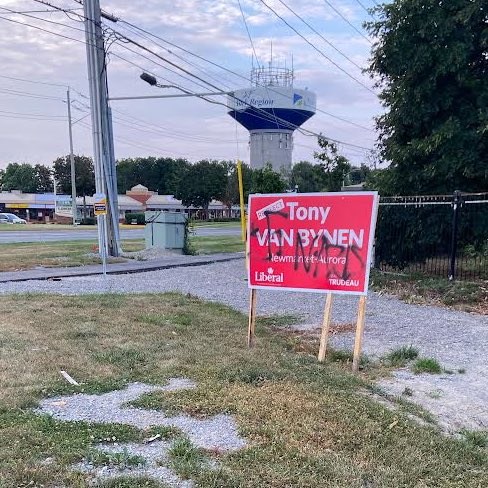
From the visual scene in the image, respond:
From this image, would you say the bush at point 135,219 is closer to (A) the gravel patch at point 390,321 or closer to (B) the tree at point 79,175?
(B) the tree at point 79,175

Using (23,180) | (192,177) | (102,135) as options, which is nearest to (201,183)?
(192,177)

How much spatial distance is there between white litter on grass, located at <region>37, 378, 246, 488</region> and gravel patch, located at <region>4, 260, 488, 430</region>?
1.83 meters

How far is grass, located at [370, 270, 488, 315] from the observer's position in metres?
10.6

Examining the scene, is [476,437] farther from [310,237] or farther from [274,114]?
[274,114]

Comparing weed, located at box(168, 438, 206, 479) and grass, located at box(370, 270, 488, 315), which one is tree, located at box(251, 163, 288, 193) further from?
weed, located at box(168, 438, 206, 479)

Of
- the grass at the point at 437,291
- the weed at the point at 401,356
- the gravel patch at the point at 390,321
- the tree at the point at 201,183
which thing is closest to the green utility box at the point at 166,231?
the gravel patch at the point at 390,321

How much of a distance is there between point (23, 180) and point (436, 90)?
4394 inches

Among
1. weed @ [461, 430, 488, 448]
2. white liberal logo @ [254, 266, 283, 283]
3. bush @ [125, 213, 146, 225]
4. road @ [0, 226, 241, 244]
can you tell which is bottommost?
bush @ [125, 213, 146, 225]

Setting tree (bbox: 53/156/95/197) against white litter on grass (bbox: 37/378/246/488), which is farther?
tree (bbox: 53/156/95/197)

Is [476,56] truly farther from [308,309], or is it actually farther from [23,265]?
[23,265]

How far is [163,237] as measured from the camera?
21906 mm

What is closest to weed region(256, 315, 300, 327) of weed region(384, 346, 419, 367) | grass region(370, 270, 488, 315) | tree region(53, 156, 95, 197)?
weed region(384, 346, 419, 367)

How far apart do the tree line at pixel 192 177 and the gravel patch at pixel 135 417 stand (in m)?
21.6

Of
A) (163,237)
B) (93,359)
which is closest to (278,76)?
(163,237)
